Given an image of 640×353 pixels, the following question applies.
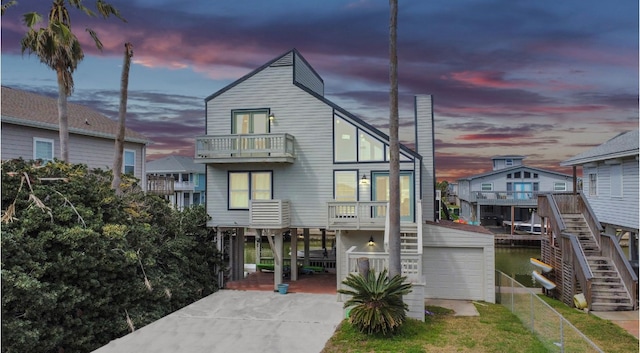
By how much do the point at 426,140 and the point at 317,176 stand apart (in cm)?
471

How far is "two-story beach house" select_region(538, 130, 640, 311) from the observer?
43.7 feet

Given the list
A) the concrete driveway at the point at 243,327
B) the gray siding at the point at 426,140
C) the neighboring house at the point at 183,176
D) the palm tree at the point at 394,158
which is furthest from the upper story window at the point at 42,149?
the neighboring house at the point at 183,176

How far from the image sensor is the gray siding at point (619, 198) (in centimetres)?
1530

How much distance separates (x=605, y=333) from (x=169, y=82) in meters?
20.6

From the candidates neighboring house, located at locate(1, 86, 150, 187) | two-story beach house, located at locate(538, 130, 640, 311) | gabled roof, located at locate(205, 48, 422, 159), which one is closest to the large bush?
neighboring house, located at locate(1, 86, 150, 187)

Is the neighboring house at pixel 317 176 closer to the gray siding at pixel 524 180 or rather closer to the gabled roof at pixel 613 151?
the gabled roof at pixel 613 151

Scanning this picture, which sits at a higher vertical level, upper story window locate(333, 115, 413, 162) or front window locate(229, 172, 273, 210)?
upper story window locate(333, 115, 413, 162)

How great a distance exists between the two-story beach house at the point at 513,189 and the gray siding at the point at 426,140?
73.7 ft

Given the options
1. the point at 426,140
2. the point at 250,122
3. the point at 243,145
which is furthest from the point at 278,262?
the point at 426,140

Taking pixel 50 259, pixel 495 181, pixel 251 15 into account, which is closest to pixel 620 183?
pixel 251 15

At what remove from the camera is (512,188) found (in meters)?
40.8

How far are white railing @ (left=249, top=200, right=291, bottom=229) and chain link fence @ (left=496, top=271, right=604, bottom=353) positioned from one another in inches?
304

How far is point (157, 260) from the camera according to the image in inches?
569

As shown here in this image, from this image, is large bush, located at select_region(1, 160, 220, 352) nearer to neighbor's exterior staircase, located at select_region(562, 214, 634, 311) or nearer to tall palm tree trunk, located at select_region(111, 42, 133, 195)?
tall palm tree trunk, located at select_region(111, 42, 133, 195)
